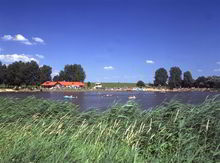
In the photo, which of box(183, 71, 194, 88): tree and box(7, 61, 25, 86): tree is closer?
box(7, 61, 25, 86): tree

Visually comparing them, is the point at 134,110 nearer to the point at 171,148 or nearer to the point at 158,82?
the point at 171,148

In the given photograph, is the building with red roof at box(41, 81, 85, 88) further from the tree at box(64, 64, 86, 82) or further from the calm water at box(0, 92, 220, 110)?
the calm water at box(0, 92, 220, 110)

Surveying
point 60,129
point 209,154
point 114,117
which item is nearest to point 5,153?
point 60,129

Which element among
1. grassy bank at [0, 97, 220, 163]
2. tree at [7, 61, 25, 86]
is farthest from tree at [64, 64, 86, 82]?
grassy bank at [0, 97, 220, 163]

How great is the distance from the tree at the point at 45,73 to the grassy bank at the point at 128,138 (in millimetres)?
113013

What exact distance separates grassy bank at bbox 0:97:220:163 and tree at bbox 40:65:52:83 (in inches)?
4449

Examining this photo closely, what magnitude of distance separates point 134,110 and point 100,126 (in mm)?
1595

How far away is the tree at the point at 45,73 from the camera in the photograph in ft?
388

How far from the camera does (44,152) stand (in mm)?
4863

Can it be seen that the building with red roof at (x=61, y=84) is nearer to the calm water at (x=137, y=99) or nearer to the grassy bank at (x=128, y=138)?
the calm water at (x=137, y=99)

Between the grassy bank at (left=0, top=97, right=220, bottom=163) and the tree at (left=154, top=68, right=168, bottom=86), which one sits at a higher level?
the tree at (left=154, top=68, right=168, bottom=86)

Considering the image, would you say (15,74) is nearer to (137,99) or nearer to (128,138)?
(137,99)

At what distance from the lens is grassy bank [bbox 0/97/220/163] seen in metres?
4.84

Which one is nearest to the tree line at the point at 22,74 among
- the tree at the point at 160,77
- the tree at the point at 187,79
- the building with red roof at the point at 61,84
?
the building with red roof at the point at 61,84
